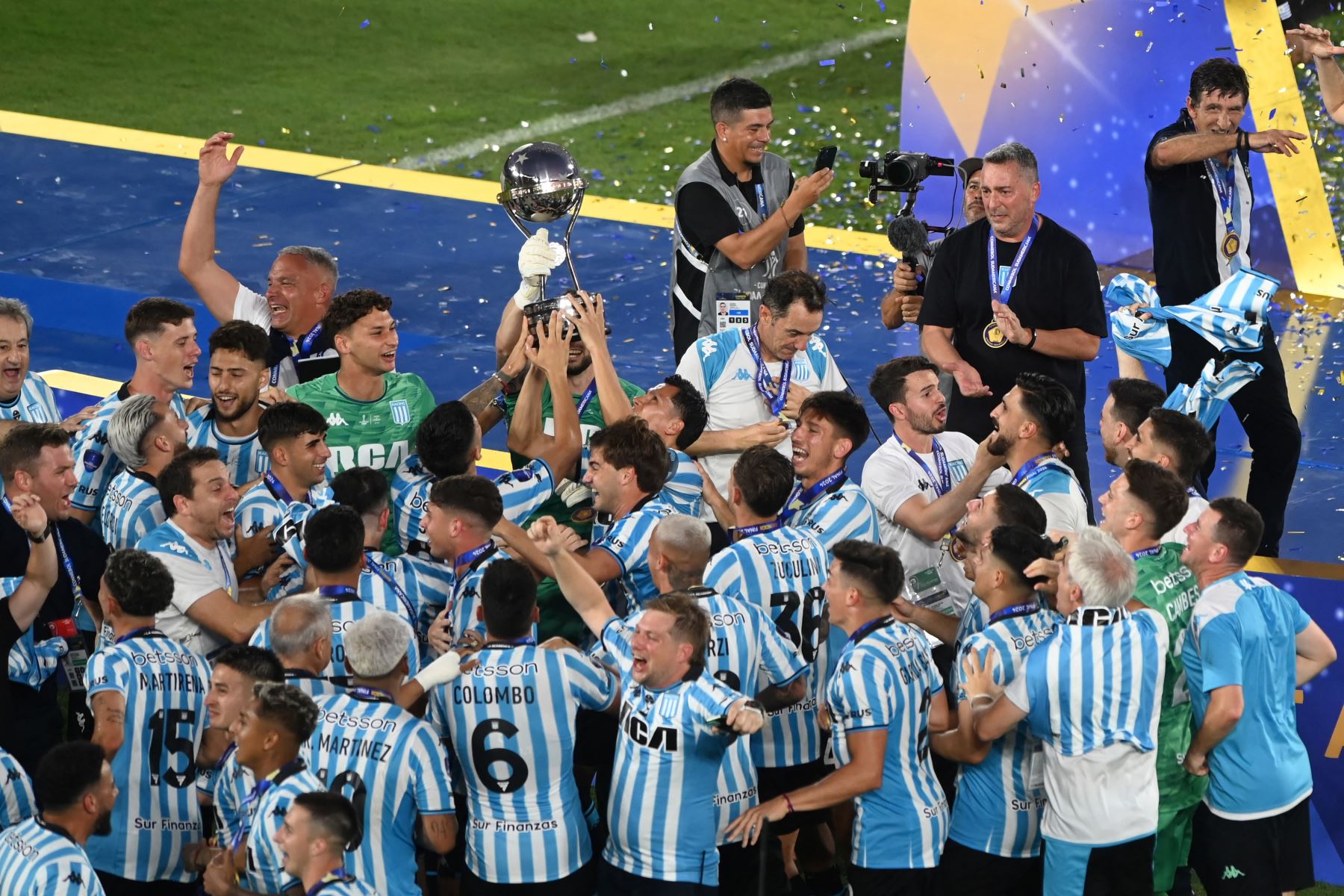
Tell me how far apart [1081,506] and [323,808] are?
3.46 m

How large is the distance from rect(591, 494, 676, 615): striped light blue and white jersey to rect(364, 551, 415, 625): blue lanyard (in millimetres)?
729

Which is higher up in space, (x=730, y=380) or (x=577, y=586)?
(x=730, y=380)

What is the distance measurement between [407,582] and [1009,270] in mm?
3412

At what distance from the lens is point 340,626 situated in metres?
5.87

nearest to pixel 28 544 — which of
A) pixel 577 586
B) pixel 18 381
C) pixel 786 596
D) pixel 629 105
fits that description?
pixel 18 381

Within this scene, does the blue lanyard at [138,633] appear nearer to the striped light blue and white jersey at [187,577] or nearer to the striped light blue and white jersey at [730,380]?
the striped light blue and white jersey at [187,577]

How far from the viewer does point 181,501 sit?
21.0ft

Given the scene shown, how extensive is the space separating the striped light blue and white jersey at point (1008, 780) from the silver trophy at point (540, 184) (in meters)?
2.62

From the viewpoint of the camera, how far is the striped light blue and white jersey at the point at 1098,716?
5.57m

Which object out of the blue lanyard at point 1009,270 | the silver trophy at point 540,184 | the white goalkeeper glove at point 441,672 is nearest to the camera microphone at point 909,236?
the blue lanyard at point 1009,270

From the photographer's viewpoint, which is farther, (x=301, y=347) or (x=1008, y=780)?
(x=301, y=347)

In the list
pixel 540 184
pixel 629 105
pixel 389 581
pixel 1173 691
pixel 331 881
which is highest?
pixel 629 105

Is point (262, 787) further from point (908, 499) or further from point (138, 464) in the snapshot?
point (908, 499)

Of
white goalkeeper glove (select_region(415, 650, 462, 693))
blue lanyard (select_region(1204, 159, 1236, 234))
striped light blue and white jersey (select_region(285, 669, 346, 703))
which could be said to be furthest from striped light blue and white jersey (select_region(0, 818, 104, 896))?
blue lanyard (select_region(1204, 159, 1236, 234))
